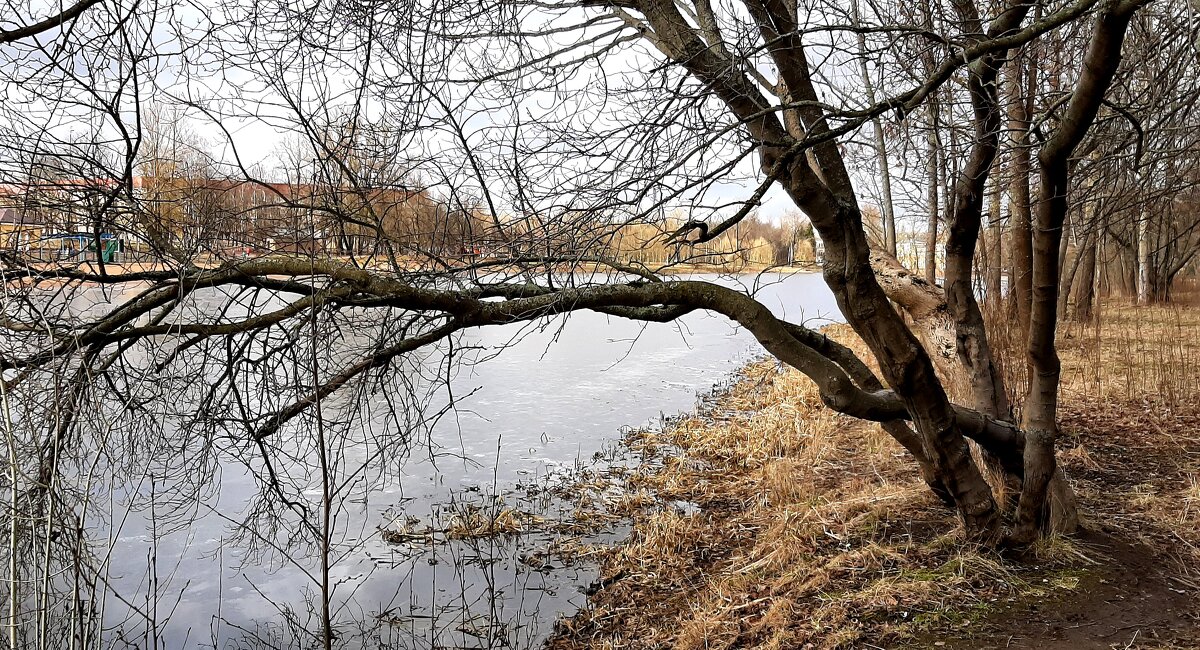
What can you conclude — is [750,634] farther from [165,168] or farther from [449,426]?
[449,426]

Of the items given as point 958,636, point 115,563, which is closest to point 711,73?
point 958,636

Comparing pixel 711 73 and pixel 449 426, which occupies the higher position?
pixel 711 73

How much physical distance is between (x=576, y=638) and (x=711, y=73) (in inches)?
134

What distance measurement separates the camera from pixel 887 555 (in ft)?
16.0

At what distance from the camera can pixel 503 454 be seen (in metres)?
8.89

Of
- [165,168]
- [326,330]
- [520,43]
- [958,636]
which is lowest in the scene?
[958,636]

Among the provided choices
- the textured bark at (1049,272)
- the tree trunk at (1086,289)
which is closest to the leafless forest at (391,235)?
the textured bark at (1049,272)

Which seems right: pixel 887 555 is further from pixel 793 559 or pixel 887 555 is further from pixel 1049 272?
pixel 1049 272

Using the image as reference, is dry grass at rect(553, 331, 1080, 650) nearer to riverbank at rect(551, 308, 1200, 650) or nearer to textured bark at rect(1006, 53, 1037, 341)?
riverbank at rect(551, 308, 1200, 650)

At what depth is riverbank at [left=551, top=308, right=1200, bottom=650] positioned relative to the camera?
401 centimetres

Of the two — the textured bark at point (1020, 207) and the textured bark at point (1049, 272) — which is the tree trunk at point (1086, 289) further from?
the textured bark at point (1049, 272)

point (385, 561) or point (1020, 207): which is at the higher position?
point (1020, 207)

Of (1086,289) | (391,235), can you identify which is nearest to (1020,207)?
(391,235)

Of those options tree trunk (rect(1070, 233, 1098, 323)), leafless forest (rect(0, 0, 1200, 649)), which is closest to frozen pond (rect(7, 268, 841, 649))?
leafless forest (rect(0, 0, 1200, 649))
